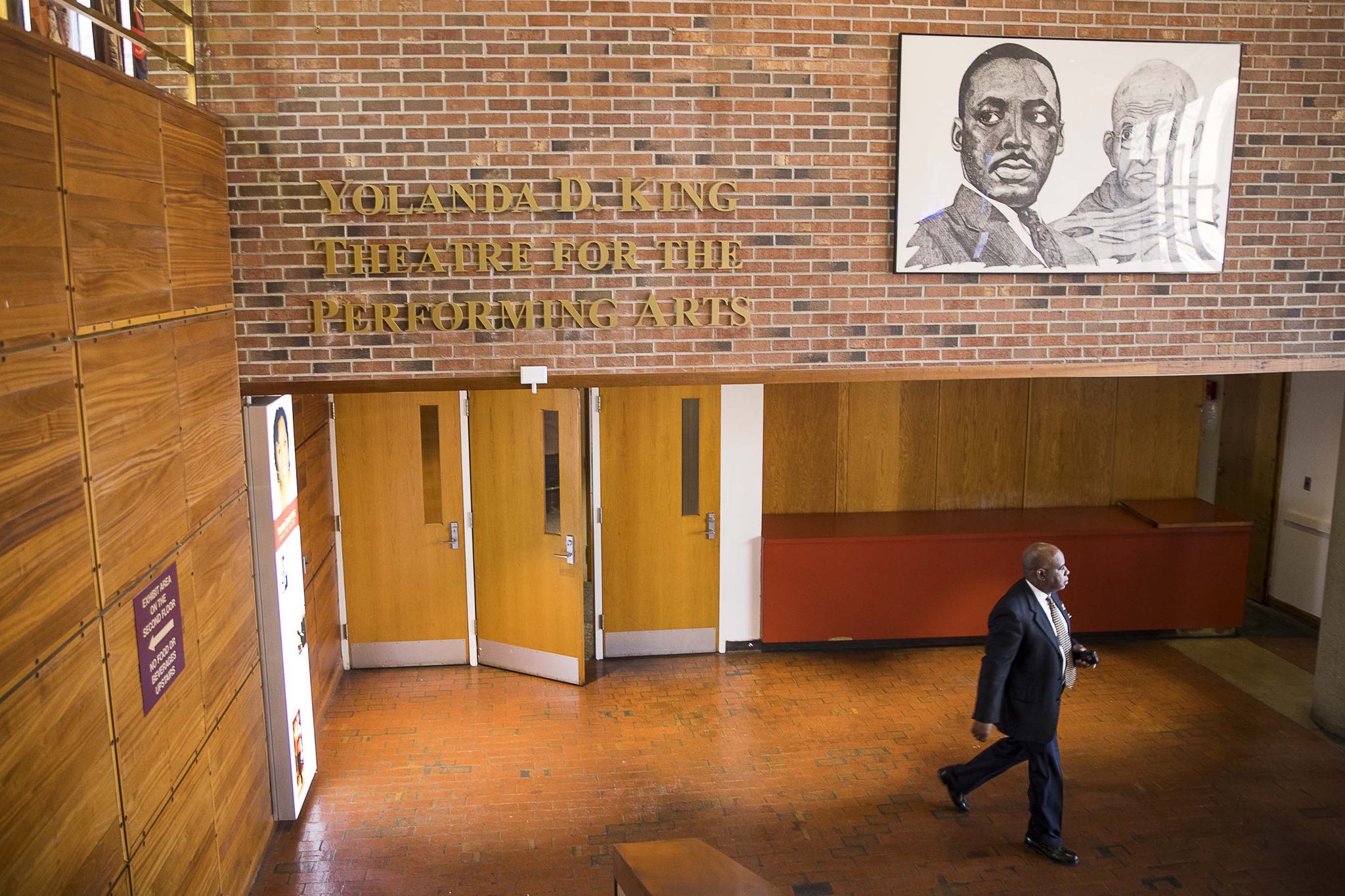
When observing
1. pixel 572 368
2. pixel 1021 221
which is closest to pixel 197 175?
pixel 572 368

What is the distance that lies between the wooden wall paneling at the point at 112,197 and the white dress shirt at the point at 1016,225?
165 inches

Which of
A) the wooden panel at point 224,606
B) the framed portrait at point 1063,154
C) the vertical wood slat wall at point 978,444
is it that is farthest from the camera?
the vertical wood slat wall at point 978,444

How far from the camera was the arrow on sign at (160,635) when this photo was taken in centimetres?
410

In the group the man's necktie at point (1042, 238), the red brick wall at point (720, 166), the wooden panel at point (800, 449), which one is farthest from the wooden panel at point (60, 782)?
the wooden panel at point (800, 449)

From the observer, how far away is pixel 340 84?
17.5ft

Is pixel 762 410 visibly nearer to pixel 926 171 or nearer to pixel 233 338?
pixel 926 171

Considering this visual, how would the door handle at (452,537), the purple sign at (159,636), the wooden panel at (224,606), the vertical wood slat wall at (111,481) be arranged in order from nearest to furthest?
the vertical wood slat wall at (111,481) < the purple sign at (159,636) < the wooden panel at (224,606) < the door handle at (452,537)

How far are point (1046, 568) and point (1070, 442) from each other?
415cm

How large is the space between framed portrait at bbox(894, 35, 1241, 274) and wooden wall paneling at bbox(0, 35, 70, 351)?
13.6 ft

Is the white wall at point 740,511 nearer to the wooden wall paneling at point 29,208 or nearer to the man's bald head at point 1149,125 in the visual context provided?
A: the man's bald head at point 1149,125

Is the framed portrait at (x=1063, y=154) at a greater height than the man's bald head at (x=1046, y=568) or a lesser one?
greater

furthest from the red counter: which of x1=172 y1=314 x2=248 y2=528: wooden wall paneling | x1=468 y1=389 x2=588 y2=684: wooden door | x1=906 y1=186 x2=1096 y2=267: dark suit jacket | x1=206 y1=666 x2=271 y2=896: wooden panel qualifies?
x1=172 y1=314 x2=248 y2=528: wooden wall paneling

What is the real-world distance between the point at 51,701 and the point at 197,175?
2.68 meters

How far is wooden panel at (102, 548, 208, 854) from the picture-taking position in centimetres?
377
